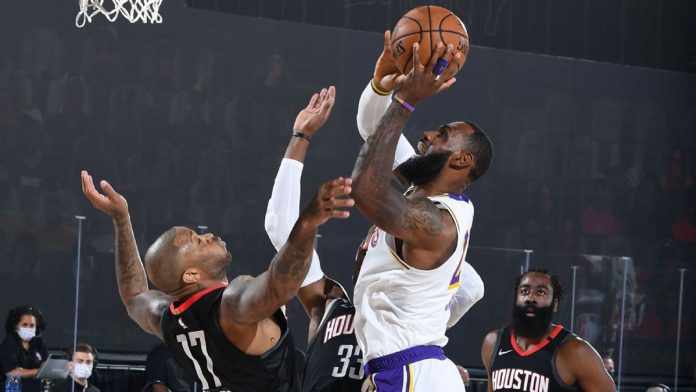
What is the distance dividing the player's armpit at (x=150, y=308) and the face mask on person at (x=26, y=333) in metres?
5.28

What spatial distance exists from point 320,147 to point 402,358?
8304mm

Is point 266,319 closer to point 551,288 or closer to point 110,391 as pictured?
point 551,288

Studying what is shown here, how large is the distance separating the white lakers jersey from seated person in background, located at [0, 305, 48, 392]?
544 cm

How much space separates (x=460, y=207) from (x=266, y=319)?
78 centimetres

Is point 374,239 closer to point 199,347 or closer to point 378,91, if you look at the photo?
point 378,91

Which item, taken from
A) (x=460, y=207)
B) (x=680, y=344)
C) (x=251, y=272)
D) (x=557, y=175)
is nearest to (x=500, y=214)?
(x=557, y=175)

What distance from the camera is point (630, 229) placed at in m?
13.0

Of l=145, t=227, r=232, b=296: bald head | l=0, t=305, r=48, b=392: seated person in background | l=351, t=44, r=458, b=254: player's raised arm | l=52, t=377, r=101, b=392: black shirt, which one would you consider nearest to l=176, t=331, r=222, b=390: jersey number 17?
l=145, t=227, r=232, b=296: bald head

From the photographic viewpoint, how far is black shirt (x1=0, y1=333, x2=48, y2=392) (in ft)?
27.5

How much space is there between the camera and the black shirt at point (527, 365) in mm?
5238

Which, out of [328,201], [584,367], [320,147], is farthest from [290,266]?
[320,147]

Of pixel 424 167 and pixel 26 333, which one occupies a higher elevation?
pixel 424 167

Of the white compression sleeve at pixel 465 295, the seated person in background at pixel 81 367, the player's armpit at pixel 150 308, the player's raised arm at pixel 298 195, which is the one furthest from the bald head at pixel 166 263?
the seated person in background at pixel 81 367

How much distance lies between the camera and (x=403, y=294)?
337cm
